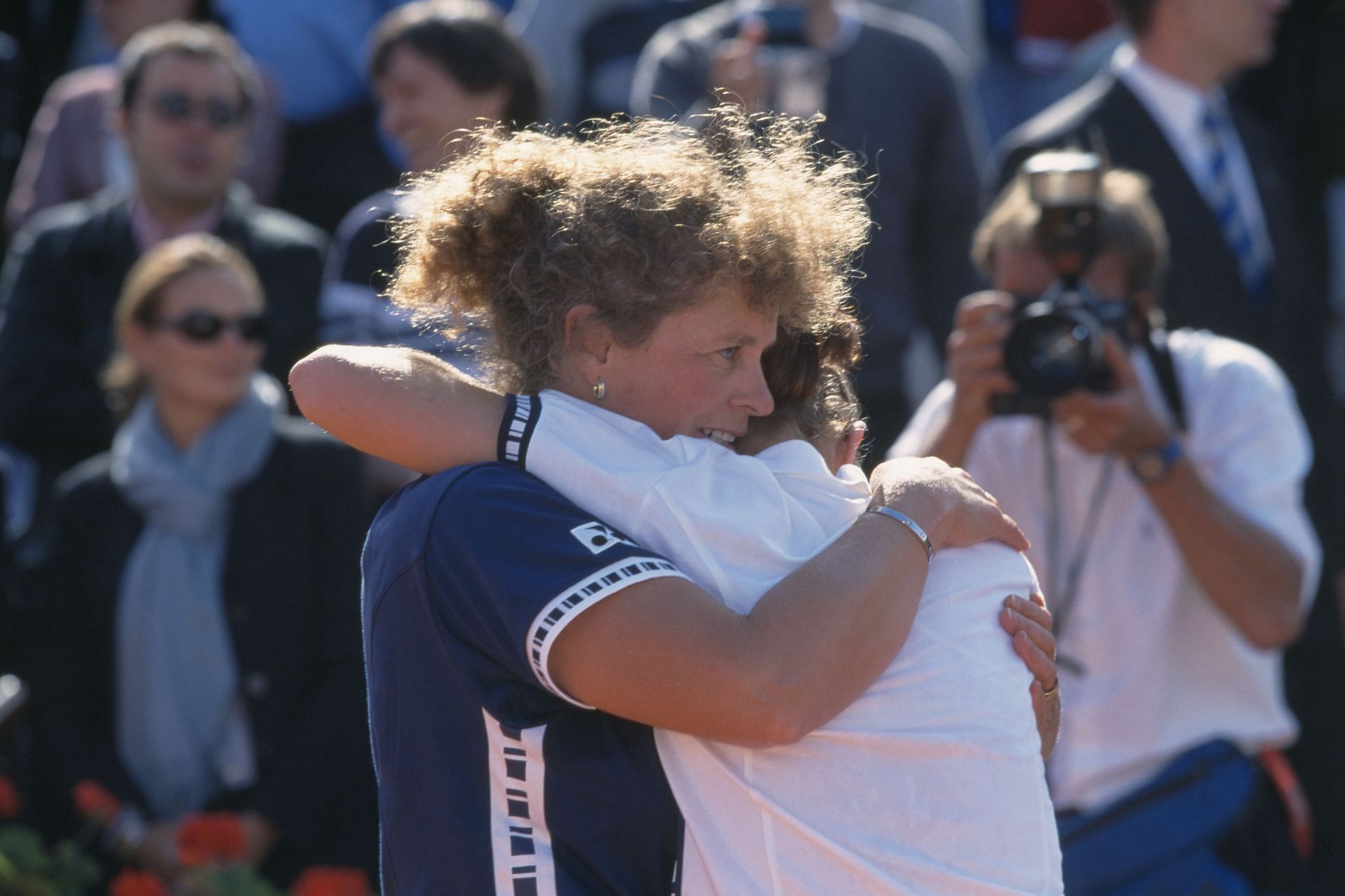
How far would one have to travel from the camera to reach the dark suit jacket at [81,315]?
4.48m

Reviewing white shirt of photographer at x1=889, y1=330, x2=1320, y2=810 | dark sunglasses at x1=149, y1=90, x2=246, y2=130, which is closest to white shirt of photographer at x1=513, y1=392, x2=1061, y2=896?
white shirt of photographer at x1=889, y1=330, x2=1320, y2=810

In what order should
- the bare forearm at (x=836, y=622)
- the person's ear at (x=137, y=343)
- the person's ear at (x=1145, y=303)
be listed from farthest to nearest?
the person's ear at (x=137, y=343), the person's ear at (x=1145, y=303), the bare forearm at (x=836, y=622)

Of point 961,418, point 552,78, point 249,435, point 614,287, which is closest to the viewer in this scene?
point 614,287

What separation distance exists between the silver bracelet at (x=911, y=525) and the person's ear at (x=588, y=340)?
1.12 feet

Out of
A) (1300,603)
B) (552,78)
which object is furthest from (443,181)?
(552,78)

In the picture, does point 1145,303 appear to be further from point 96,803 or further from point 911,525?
point 96,803

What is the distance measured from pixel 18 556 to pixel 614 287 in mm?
3037

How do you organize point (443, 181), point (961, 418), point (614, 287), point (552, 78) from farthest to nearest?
1. point (552, 78)
2. point (961, 418)
3. point (443, 181)
4. point (614, 287)

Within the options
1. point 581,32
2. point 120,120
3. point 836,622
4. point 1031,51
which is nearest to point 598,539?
point 836,622

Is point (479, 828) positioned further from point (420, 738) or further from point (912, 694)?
point (912, 694)

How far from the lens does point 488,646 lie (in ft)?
5.75

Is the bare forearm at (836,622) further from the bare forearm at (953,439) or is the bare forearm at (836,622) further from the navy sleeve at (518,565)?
the bare forearm at (953,439)

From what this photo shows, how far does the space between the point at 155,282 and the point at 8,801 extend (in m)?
1.27

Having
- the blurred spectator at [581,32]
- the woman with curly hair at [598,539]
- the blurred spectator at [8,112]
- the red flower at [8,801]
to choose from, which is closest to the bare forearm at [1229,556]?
the woman with curly hair at [598,539]
